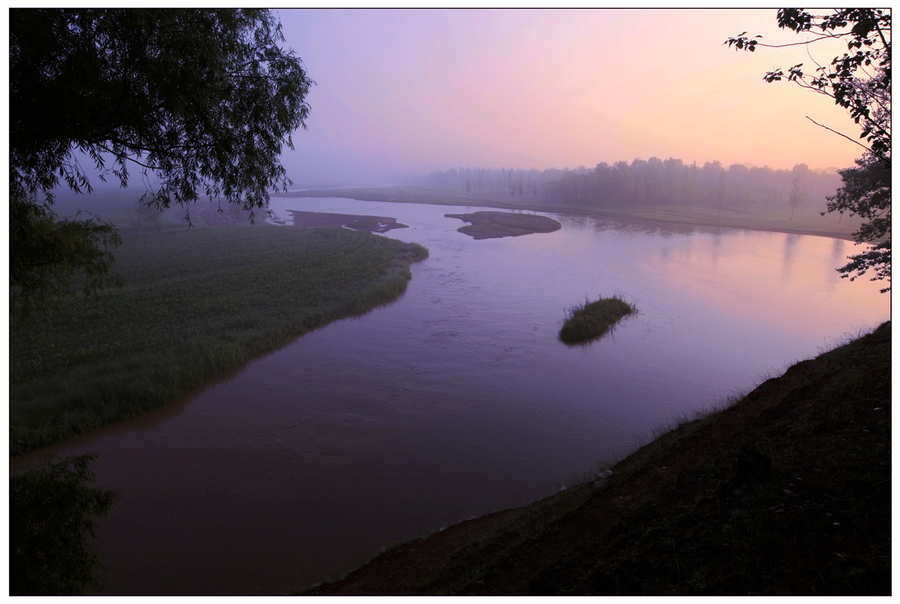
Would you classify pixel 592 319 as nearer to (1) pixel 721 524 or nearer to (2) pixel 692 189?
(1) pixel 721 524

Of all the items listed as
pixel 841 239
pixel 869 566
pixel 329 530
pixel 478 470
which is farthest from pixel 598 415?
pixel 841 239

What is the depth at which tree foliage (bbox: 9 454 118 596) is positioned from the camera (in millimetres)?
4645

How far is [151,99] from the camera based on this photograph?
5.01m

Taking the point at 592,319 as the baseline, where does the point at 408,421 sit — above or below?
below

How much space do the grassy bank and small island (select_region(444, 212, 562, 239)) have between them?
16580mm

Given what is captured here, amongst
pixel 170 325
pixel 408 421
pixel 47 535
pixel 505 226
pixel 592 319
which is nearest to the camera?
pixel 47 535

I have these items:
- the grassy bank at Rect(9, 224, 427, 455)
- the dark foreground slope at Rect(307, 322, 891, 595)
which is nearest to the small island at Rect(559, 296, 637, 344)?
the grassy bank at Rect(9, 224, 427, 455)

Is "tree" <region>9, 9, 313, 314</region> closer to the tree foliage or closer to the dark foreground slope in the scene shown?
the tree foliage

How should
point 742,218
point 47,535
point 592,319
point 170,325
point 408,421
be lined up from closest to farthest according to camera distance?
point 47,535 → point 408,421 → point 170,325 → point 592,319 → point 742,218

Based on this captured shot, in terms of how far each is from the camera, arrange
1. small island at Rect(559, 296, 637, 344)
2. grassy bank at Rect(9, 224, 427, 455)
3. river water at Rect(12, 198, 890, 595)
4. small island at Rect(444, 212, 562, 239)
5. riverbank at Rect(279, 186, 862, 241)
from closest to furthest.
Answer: river water at Rect(12, 198, 890, 595) < grassy bank at Rect(9, 224, 427, 455) < small island at Rect(559, 296, 637, 344) < riverbank at Rect(279, 186, 862, 241) < small island at Rect(444, 212, 562, 239)

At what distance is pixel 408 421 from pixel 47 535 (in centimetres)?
826

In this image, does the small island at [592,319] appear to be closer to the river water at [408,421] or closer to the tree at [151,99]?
the river water at [408,421]

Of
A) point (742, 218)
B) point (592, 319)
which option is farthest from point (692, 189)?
point (592, 319)

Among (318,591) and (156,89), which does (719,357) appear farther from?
(156,89)
